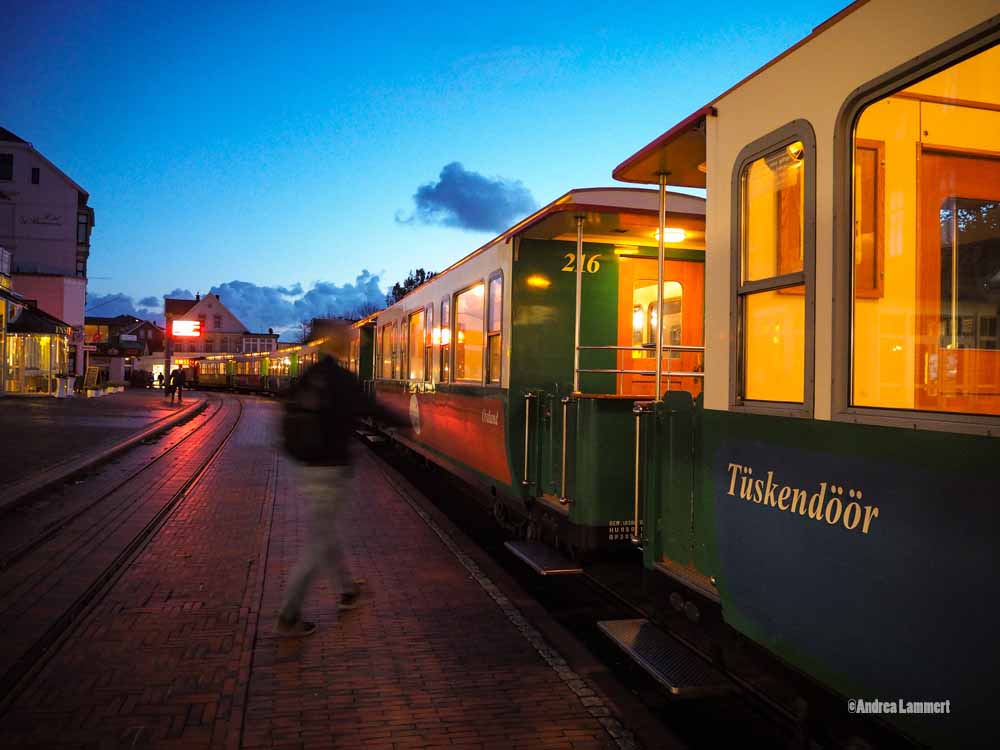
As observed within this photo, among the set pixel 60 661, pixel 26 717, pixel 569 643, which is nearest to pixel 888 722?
pixel 569 643

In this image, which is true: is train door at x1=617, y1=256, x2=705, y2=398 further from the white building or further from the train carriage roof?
the white building

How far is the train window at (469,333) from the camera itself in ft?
27.6

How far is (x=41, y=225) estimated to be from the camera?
156 ft

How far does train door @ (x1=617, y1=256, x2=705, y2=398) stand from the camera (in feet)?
24.6

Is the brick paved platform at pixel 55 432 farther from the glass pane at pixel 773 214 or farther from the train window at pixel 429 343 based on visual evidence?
the glass pane at pixel 773 214

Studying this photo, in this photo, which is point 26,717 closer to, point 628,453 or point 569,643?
point 569,643

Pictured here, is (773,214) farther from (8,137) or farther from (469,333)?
(8,137)

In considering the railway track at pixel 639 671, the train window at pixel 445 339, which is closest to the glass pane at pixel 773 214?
the railway track at pixel 639 671

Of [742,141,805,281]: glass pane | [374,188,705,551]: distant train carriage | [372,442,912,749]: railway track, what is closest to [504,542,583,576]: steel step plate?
[374,188,705,551]: distant train carriage

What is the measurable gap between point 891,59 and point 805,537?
5.98 feet

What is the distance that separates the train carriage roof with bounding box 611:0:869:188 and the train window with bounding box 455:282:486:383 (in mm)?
3302

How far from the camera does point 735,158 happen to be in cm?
389

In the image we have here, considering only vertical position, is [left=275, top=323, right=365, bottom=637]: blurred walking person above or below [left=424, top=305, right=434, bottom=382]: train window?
below
